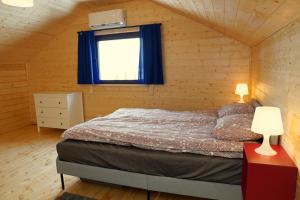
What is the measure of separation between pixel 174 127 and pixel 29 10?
288cm

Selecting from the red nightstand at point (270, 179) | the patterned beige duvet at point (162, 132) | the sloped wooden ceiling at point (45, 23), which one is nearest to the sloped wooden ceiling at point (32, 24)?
the sloped wooden ceiling at point (45, 23)

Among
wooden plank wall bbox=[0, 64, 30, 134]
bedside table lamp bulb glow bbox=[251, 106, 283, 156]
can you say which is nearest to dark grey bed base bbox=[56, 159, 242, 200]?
bedside table lamp bulb glow bbox=[251, 106, 283, 156]

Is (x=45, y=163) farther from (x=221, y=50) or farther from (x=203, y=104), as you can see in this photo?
(x=221, y=50)

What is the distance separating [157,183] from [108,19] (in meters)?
3.00

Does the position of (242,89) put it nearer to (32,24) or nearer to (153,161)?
(153,161)

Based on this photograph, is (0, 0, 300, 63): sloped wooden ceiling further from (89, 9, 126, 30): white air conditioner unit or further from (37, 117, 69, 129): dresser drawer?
(37, 117, 69, 129): dresser drawer

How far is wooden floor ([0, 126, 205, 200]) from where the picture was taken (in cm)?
220

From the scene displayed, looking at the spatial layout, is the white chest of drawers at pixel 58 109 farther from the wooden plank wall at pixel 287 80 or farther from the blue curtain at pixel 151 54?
the wooden plank wall at pixel 287 80

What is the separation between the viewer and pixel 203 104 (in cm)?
367

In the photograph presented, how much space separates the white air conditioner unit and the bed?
210 centimetres

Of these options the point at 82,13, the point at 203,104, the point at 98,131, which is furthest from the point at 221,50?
the point at 82,13

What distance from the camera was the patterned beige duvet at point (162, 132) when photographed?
187 centimetres

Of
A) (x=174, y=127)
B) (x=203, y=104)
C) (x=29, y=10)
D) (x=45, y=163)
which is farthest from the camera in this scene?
(x=203, y=104)

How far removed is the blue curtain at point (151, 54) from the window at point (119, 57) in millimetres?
218
